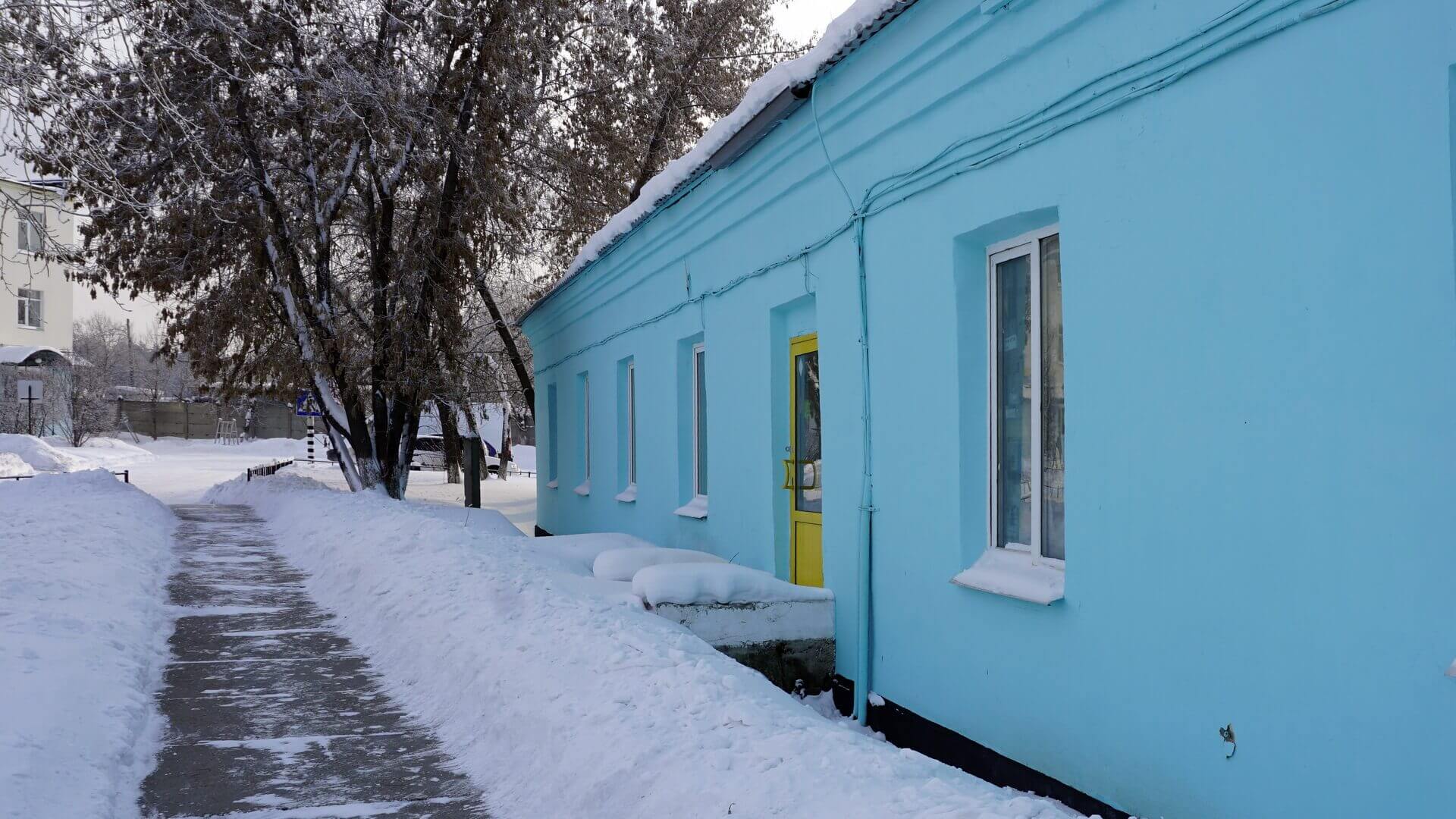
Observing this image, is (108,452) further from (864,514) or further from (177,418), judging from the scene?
(864,514)

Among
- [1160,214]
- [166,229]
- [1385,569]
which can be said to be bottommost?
[1385,569]

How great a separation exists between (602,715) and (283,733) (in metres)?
1.81

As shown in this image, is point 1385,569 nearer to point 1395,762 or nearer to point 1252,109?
point 1395,762

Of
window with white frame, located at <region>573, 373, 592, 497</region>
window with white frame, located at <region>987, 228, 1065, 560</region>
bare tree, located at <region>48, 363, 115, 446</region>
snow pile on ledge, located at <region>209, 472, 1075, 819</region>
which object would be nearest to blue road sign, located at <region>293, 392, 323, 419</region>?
window with white frame, located at <region>573, 373, 592, 497</region>

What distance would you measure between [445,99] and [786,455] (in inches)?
469

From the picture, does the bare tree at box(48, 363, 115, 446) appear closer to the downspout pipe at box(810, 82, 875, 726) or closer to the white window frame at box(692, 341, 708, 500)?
the white window frame at box(692, 341, 708, 500)

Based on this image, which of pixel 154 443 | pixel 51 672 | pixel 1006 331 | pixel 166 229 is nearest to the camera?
pixel 1006 331

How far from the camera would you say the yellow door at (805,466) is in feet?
25.7

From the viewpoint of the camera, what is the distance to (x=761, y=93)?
7133 millimetres

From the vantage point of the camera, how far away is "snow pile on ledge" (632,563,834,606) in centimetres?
688

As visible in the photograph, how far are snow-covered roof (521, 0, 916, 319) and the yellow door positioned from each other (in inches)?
57.8

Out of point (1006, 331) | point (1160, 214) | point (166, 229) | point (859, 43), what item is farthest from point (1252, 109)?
point (166, 229)

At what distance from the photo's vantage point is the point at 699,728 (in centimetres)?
443

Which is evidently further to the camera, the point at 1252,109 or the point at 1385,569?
the point at 1252,109
